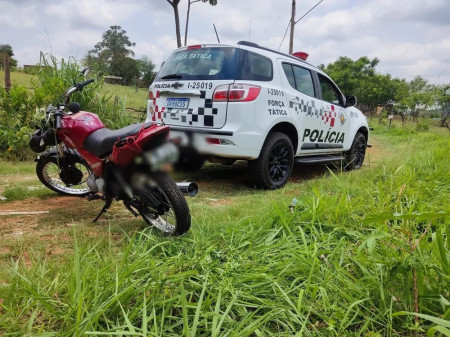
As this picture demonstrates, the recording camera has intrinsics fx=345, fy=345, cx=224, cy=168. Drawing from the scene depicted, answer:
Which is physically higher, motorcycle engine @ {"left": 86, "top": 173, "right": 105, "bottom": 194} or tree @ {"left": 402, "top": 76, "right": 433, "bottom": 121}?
tree @ {"left": 402, "top": 76, "right": 433, "bottom": 121}

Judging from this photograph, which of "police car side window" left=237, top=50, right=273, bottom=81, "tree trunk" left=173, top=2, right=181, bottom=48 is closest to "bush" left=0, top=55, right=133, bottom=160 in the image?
"police car side window" left=237, top=50, right=273, bottom=81

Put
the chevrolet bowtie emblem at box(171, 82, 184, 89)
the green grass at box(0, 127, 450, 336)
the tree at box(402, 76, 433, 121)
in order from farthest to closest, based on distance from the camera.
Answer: the tree at box(402, 76, 433, 121)
the chevrolet bowtie emblem at box(171, 82, 184, 89)
the green grass at box(0, 127, 450, 336)

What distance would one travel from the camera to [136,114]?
685cm

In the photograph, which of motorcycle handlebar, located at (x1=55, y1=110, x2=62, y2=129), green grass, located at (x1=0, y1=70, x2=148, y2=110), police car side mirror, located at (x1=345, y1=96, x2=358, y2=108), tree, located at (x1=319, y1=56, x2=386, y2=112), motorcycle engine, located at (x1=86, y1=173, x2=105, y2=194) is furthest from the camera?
tree, located at (x1=319, y1=56, x2=386, y2=112)

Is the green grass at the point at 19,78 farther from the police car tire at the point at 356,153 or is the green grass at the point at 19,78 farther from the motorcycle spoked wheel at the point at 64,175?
the police car tire at the point at 356,153

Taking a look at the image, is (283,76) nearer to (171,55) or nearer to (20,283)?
(171,55)

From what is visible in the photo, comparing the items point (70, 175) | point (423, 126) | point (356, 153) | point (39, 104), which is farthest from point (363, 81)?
point (70, 175)

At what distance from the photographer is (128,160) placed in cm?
228

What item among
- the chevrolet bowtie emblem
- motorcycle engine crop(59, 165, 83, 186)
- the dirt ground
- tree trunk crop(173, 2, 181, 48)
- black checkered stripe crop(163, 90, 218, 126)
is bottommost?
the dirt ground

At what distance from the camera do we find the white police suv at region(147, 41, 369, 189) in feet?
11.7

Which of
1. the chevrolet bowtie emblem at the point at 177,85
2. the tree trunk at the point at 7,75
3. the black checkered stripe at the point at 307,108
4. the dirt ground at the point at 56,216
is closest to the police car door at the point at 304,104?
the black checkered stripe at the point at 307,108

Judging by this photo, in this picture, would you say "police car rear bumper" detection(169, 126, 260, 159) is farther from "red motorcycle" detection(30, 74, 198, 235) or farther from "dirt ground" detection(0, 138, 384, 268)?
"red motorcycle" detection(30, 74, 198, 235)

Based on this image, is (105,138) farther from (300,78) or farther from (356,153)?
(356,153)

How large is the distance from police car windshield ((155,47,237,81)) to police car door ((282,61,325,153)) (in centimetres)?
85
